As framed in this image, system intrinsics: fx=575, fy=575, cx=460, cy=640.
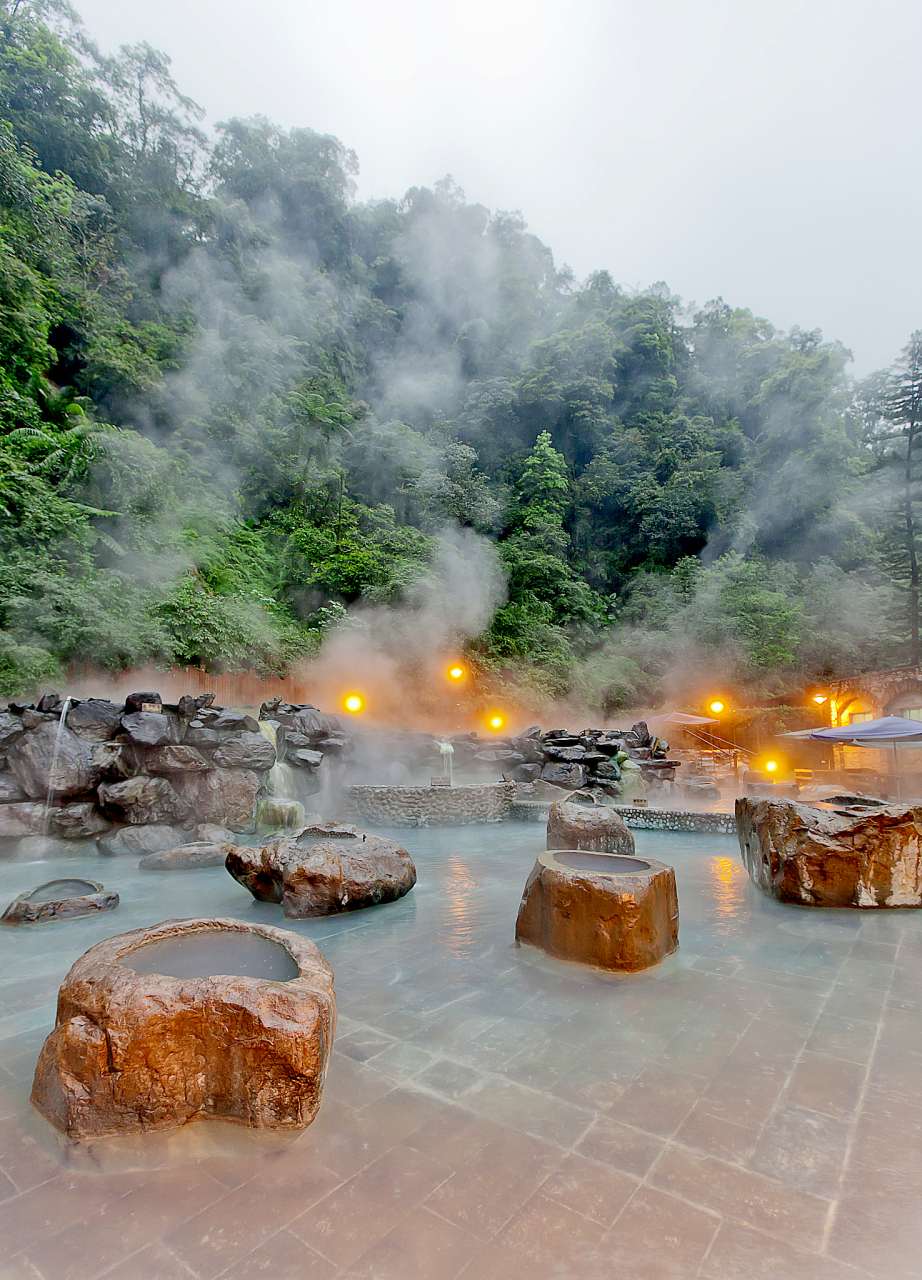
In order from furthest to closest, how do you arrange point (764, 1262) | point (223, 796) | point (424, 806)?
point (424, 806) < point (223, 796) < point (764, 1262)

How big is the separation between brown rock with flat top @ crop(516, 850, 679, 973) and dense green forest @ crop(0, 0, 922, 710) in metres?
11.7

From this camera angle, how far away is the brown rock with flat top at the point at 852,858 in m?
4.73

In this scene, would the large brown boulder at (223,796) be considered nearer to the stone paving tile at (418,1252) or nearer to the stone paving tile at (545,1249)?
the stone paving tile at (418,1252)

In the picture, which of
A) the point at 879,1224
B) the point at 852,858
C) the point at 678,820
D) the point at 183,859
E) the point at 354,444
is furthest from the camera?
the point at 354,444

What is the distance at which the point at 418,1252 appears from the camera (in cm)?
156

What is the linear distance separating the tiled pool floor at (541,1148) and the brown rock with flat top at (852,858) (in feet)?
3.97

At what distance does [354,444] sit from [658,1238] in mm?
24001

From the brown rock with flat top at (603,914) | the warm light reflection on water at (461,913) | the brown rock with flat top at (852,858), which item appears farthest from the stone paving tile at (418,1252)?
the brown rock with flat top at (852,858)

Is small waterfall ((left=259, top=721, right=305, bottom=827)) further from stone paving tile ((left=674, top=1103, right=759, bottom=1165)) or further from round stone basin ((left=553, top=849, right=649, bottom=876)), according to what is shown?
stone paving tile ((left=674, top=1103, right=759, bottom=1165))

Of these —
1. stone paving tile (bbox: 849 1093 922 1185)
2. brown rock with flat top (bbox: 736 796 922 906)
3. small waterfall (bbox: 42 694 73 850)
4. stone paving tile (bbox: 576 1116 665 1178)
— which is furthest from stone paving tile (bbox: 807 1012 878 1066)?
small waterfall (bbox: 42 694 73 850)

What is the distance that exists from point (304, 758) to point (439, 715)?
8.64 meters

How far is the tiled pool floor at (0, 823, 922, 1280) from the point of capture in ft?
5.13

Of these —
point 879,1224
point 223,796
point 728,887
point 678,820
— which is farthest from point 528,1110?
point 223,796

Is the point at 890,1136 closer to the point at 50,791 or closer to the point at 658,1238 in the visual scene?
the point at 658,1238
